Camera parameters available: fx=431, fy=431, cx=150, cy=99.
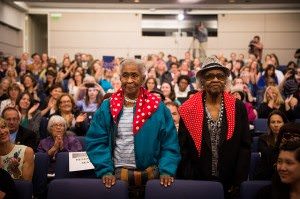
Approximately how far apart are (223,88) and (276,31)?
13206 mm

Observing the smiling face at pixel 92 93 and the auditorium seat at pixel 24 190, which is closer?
the auditorium seat at pixel 24 190

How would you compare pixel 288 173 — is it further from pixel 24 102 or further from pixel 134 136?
pixel 24 102

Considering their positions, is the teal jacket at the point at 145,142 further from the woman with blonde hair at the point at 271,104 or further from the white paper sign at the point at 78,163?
the woman with blonde hair at the point at 271,104

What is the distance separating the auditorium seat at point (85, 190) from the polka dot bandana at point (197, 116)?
604mm

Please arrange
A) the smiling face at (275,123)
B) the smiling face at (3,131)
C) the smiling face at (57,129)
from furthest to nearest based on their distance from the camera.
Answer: the smiling face at (57,129), the smiling face at (275,123), the smiling face at (3,131)

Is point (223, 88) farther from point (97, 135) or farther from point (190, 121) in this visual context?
point (97, 135)

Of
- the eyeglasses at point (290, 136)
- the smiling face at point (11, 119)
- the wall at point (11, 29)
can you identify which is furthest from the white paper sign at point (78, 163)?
the wall at point (11, 29)

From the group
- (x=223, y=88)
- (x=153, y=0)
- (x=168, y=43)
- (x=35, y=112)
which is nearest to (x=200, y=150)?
(x=223, y=88)

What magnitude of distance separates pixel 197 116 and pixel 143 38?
1271 cm

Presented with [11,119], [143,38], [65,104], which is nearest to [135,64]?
[11,119]

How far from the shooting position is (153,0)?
13.0 m

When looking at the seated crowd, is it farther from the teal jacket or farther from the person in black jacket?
the person in black jacket

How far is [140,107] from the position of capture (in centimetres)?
274

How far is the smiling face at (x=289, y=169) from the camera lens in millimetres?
2340
